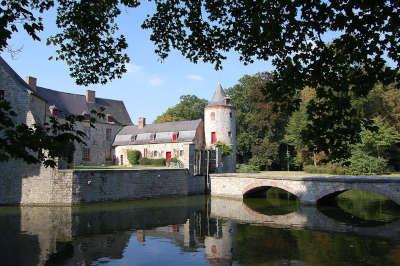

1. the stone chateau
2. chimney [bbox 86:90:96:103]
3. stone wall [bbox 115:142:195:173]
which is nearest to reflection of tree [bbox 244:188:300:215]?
the stone chateau

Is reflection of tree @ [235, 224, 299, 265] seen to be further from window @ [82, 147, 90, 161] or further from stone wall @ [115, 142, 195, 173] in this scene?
window @ [82, 147, 90, 161]

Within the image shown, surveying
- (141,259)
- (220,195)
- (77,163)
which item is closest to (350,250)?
(141,259)

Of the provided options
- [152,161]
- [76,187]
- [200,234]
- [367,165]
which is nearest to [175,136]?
[152,161]

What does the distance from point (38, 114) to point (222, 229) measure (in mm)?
14922

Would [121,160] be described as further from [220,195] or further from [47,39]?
[47,39]

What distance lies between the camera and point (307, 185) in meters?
22.1

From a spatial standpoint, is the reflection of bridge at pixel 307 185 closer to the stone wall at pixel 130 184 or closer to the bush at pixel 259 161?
the stone wall at pixel 130 184

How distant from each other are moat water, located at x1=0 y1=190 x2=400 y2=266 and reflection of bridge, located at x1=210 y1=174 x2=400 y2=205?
884 millimetres

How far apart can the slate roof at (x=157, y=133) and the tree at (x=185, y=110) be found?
1320cm

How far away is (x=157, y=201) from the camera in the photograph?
23875mm

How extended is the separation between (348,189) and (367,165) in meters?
10.2

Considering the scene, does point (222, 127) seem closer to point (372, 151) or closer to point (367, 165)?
point (367, 165)

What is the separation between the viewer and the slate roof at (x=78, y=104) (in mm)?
33375

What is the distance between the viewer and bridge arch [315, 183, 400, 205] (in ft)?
62.3
